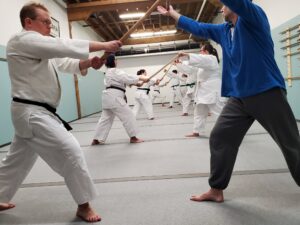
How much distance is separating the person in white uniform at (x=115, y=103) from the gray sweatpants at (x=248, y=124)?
8.62 feet

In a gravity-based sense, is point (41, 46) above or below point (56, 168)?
above

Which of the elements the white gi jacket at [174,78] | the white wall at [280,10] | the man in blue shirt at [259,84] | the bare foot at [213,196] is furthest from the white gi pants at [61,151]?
the white gi jacket at [174,78]

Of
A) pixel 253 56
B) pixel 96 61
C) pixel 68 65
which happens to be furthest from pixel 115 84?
pixel 253 56

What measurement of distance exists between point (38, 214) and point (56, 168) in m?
0.42

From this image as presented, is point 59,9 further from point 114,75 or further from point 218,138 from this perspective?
point 218,138

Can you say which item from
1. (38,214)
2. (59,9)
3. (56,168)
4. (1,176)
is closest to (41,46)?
(56,168)

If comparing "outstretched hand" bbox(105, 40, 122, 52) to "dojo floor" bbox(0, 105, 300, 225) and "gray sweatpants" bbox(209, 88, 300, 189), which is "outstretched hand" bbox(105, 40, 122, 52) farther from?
"dojo floor" bbox(0, 105, 300, 225)

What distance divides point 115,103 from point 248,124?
282 cm

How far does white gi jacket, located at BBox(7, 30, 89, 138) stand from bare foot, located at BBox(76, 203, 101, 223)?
553 mm

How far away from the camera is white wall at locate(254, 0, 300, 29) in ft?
17.7

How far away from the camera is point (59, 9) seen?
881cm

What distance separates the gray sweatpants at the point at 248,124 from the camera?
1708mm

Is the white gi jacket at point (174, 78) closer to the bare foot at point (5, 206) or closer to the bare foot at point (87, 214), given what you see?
the bare foot at point (5, 206)

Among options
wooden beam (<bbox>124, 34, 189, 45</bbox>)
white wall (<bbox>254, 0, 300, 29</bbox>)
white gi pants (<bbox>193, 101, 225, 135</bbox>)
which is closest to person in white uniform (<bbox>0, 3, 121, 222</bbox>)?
white gi pants (<bbox>193, 101, 225, 135</bbox>)
